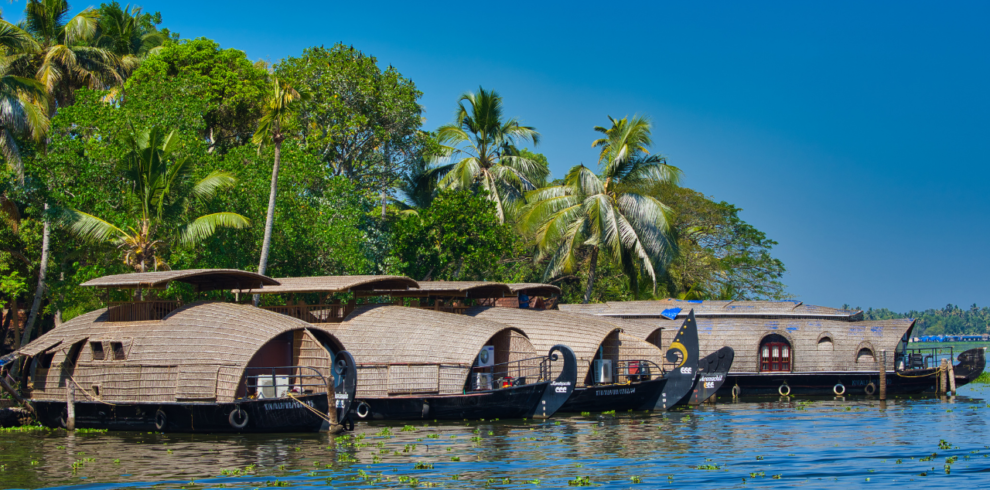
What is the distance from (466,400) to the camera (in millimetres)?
23531

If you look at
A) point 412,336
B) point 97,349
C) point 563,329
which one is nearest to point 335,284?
point 412,336

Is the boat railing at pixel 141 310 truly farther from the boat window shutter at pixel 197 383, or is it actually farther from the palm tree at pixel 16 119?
the palm tree at pixel 16 119

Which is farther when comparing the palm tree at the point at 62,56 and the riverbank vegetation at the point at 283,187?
the palm tree at the point at 62,56

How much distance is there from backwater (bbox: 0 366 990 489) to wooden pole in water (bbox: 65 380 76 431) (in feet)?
1.34

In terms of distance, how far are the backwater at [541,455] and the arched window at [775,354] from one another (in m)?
9.92

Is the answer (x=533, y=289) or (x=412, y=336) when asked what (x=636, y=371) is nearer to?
(x=533, y=289)

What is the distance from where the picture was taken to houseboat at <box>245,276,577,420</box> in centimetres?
2369

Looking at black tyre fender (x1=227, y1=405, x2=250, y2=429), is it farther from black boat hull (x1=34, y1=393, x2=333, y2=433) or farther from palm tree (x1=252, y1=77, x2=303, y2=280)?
palm tree (x1=252, y1=77, x2=303, y2=280)

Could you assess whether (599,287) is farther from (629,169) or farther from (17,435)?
(17,435)

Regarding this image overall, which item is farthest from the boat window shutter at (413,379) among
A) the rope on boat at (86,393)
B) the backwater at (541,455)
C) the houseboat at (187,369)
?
the rope on boat at (86,393)

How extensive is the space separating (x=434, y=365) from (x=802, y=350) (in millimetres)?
17184

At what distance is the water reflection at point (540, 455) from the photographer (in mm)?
15008

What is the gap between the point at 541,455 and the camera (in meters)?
17.6

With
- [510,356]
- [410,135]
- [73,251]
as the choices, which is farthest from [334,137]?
[510,356]
